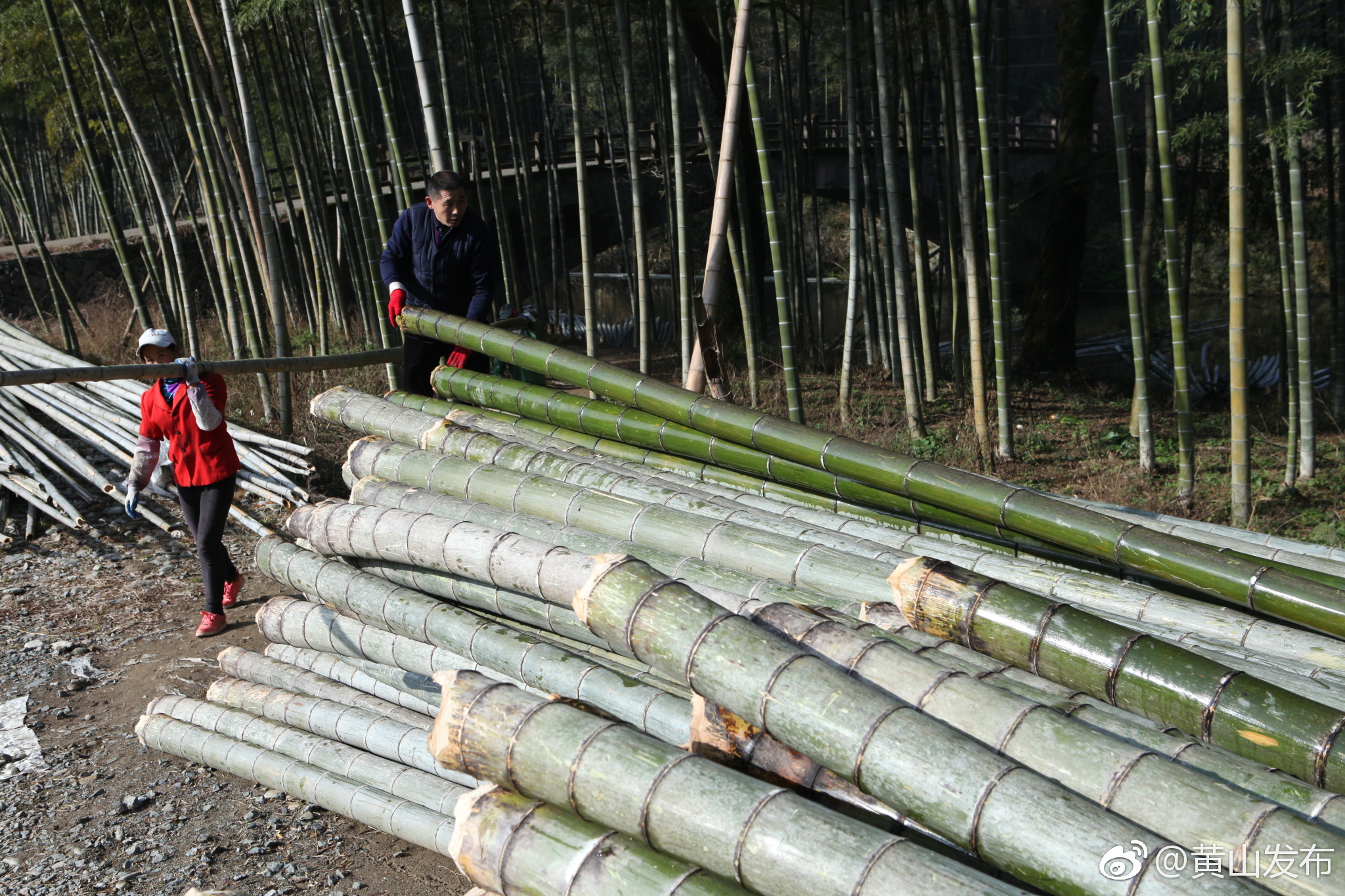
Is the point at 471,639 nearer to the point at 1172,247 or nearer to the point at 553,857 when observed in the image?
the point at 553,857

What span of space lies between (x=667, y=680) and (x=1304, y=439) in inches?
178

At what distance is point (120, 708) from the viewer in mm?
3252

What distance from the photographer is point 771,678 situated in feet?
5.60

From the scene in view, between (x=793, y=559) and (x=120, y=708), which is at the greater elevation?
(x=793, y=559)

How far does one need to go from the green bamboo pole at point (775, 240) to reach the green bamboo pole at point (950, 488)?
0.87 metres

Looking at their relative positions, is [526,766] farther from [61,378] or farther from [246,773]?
[61,378]

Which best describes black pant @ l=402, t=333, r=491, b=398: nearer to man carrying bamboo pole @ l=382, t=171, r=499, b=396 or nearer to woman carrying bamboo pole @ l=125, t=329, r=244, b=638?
man carrying bamboo pole @ l=382, t=171, r=499, b=396

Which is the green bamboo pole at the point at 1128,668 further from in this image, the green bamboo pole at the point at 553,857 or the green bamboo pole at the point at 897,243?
the green bamboo pole at the point at 897,243

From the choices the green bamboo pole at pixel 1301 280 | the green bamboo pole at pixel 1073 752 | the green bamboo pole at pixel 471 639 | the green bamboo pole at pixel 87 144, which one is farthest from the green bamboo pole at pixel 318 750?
the green bamboo pole at pixel 1301 280

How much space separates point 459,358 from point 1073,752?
10.0ft

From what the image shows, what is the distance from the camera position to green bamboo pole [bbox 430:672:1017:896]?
1447mm

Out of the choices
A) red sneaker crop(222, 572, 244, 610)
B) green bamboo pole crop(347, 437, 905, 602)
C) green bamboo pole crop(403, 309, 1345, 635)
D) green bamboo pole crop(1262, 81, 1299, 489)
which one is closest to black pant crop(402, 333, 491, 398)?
green bamboo pole crop(403, 309, 1345, 635)

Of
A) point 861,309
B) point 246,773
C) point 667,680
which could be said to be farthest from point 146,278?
point 667,680

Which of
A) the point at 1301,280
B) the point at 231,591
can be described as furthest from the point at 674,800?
the point at 1301,280
